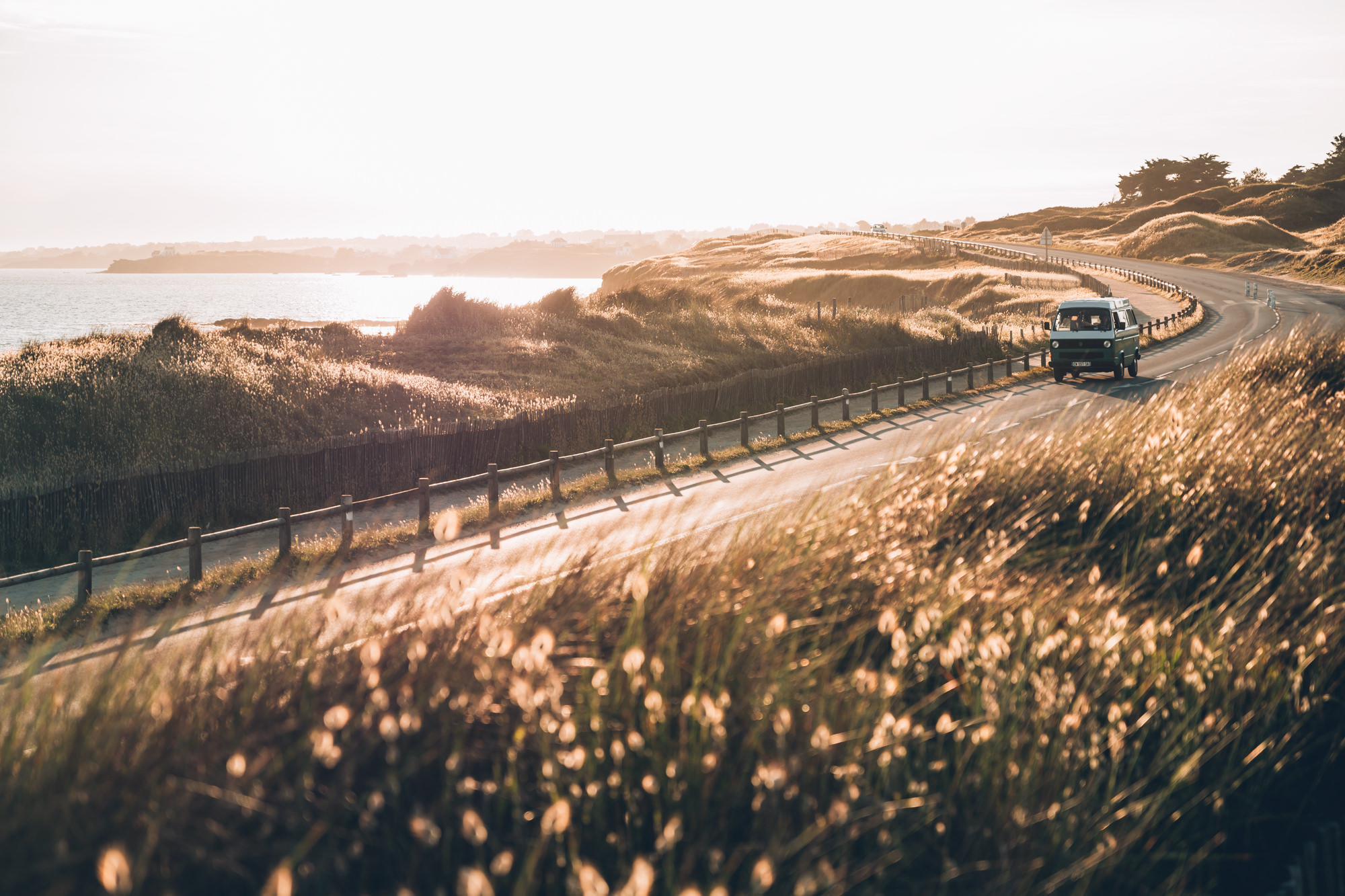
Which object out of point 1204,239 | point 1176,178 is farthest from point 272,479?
point 1176,178

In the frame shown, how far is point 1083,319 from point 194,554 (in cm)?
2767

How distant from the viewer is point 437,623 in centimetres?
436

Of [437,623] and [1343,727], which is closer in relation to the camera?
[437,623]

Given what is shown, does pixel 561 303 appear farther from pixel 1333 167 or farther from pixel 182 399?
pixel 1333 167

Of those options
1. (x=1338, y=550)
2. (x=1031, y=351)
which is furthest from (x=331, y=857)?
(x=1031, y=351)

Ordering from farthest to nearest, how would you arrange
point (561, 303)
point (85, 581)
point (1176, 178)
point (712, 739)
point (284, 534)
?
point (1176, 178) < point (561, 303) < point (284, 534) < point (85, 581) < point (712, 739)

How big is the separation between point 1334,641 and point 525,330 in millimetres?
33528

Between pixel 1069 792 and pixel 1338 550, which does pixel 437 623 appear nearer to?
pixel 1069 792

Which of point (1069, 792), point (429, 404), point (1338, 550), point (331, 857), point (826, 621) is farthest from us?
point (429, 404)

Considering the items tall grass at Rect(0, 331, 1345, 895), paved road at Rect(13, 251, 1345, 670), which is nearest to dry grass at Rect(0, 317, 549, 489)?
paved road at Rect(13, 251, 1345, 670)

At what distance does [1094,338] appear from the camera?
1163 inches

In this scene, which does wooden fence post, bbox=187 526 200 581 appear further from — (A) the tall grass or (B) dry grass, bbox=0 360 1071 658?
(A) the tall grass

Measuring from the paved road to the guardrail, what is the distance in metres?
0.90

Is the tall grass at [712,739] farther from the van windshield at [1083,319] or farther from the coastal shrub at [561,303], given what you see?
the coastal shrub at [561,303]
